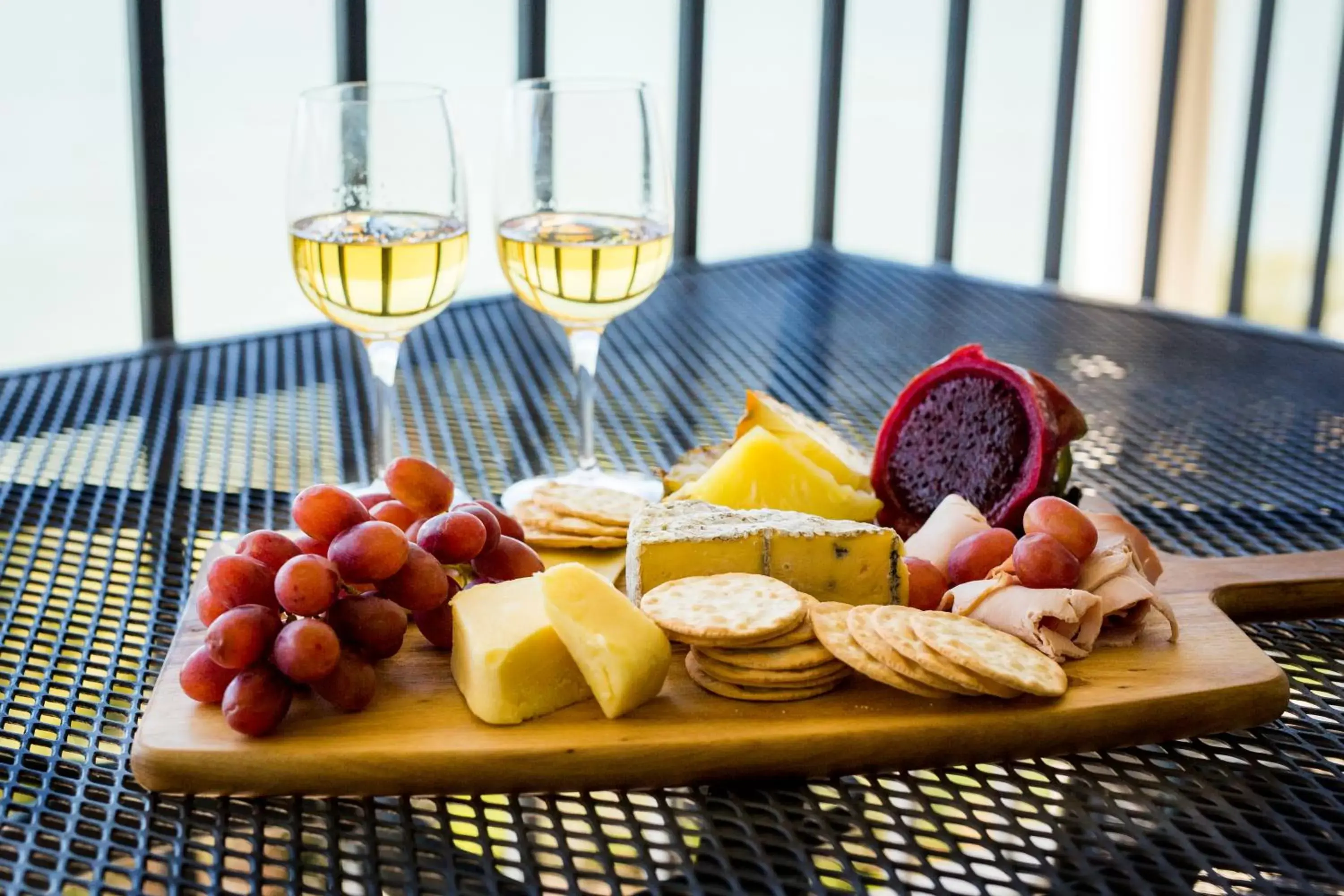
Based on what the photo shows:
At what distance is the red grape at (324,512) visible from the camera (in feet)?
3.06

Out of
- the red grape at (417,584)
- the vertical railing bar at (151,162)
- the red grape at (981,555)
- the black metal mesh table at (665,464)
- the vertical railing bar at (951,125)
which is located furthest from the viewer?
the vertical railing bar at (951,125)

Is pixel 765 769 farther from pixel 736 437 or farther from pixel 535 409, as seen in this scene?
pixel 535 409

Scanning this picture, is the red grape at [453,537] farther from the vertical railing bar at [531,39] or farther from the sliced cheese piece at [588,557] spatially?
the vertical railing bar at [531,39]

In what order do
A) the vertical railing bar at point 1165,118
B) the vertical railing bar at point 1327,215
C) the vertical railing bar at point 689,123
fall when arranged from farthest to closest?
the vertical railing bar at point 1327,215 < the vertical railing bar at point 1165,118 < the vertical railing bar at point 689,123

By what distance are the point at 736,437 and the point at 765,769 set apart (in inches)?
18.5

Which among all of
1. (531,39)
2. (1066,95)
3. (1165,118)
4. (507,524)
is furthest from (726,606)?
(1165,118)

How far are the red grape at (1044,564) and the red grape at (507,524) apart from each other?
1.22ft

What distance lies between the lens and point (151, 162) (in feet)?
5.91

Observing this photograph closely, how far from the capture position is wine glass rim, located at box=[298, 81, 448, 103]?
3.72 ft

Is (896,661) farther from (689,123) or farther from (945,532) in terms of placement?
(689,123)

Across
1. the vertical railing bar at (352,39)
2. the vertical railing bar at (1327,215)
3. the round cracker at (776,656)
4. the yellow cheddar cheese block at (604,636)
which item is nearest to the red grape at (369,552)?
the yellow cheddar cheese block at (604,636)

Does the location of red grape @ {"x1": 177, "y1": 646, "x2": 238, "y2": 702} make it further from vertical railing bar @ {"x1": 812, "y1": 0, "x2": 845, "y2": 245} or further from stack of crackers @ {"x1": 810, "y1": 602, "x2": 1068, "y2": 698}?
vertical railing bar @ {"x1": 812, "y1": 0, "x2": 845, "y2": 245}

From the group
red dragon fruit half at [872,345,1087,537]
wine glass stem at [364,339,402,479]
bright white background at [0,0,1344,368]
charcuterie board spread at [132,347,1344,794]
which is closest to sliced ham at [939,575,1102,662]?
charcuterie board spread at [132,347,1344,794]

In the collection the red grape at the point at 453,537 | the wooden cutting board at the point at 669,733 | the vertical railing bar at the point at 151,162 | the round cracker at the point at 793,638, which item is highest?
the vertical railing bar at the point at 151,162
